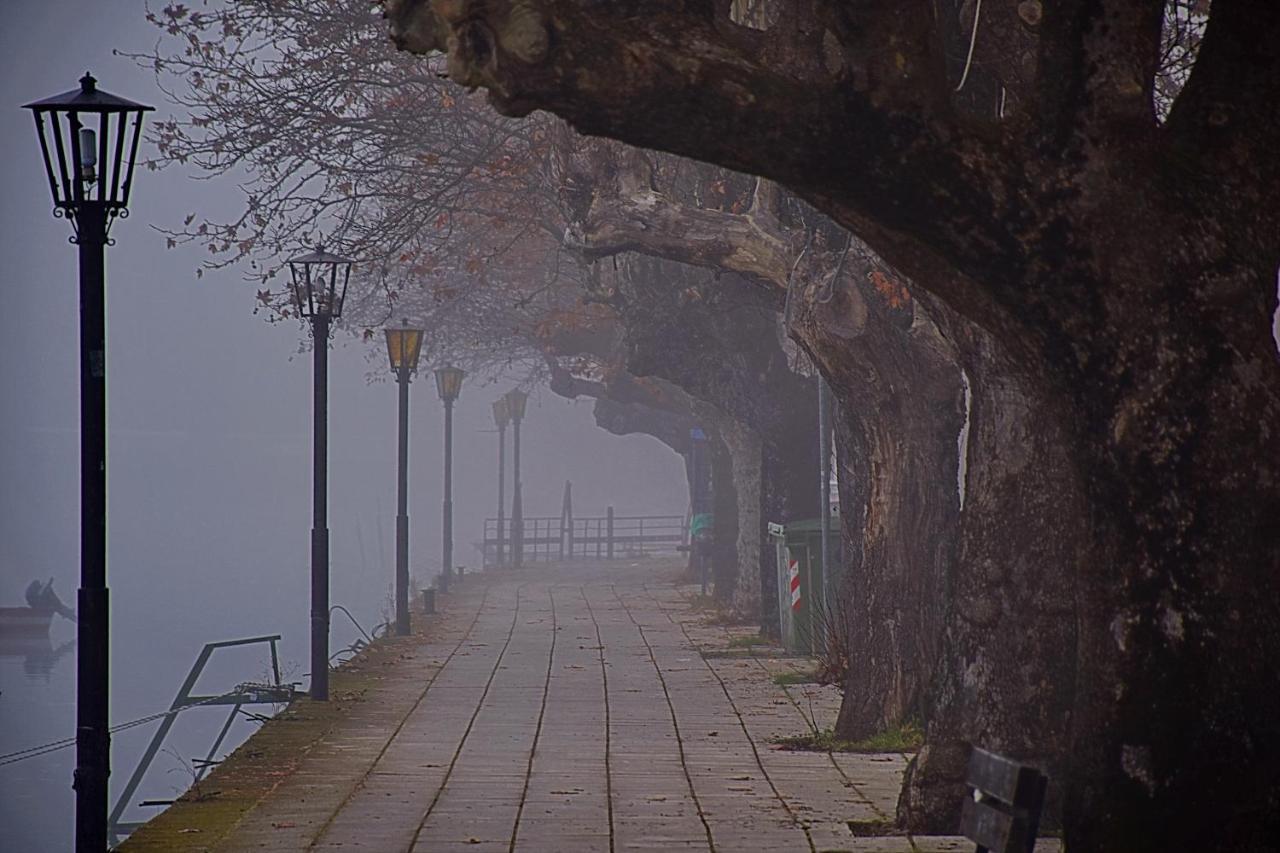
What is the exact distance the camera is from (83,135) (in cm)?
832

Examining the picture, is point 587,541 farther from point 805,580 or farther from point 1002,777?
point 1002,777

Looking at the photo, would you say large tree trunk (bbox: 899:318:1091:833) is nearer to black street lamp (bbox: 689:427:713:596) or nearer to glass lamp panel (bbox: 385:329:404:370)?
glass lamp panel (bbox: 385:329:404:370)

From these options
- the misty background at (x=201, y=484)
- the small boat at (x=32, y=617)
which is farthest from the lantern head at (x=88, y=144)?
the small boat at (x=32, y=617)

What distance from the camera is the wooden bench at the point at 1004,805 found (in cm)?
571

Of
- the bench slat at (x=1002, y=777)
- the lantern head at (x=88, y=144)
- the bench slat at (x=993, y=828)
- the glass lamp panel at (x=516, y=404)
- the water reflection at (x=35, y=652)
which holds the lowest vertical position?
the water reflection at (x=35, y=652)

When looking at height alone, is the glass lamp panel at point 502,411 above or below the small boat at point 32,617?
above

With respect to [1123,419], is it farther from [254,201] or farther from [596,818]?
[254,201]

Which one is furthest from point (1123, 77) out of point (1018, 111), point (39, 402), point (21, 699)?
point (39, 402)

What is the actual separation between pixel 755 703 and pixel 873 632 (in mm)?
2357

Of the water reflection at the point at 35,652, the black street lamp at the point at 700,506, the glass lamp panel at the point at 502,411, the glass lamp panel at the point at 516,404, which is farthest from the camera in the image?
the glass lamp panel at the point at 502,411

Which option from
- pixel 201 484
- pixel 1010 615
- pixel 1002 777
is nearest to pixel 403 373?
pixel 1010 615

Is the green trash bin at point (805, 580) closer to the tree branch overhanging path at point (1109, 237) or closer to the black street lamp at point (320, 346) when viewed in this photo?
the black street lamp at point (320, 346)

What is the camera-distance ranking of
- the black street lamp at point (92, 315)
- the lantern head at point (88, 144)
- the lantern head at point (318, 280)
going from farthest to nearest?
the lantern head at point (318, 280) → the lantern head at point (88, 144) → the black street lamp at point (92, 315)

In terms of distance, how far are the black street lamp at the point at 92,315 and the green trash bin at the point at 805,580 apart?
9660 mm
